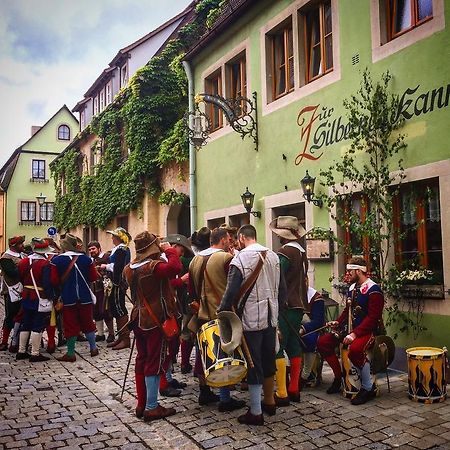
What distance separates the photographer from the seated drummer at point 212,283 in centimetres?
567

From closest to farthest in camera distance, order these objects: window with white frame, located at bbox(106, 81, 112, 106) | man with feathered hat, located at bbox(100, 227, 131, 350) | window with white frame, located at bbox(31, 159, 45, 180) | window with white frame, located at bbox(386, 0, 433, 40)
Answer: window with white frame, located at bbox(386, 0, 433, 40)
man with feathered hat, located at bbox(100, 227, 131, 350)
window with white frame, located at bbox(106, 81, 112, 106)
window with white frame, located at bbox(31, 159, 45, 180)

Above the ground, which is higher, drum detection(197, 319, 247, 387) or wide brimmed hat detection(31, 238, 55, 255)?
wide brimmed hat detection(31, 238, 55, 255)

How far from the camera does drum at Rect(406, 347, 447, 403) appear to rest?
18.5 ft

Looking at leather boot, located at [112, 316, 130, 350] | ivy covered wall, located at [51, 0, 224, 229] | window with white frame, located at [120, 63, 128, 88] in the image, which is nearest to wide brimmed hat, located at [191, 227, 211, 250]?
leather boot, located at [112, 316, 130, 350]

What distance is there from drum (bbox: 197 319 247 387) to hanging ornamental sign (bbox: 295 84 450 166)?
4.04 metres

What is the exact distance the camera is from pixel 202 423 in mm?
5250

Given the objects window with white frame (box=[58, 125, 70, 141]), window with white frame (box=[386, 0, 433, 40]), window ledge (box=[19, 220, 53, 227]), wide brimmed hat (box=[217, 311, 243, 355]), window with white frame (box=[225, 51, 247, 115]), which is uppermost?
window with white frame (box=[58, 125, 70, 141])

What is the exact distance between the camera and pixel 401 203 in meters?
7.52

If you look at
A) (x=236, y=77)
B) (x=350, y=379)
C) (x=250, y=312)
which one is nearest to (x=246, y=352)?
(x=250, y=312)

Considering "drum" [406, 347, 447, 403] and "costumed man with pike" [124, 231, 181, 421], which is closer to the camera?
"costumed man with pike" [124, 231, 181, 421]

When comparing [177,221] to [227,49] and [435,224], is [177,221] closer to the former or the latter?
[227,49]

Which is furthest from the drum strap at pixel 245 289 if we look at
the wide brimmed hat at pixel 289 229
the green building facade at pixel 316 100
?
the green building facade at pixel 316 100

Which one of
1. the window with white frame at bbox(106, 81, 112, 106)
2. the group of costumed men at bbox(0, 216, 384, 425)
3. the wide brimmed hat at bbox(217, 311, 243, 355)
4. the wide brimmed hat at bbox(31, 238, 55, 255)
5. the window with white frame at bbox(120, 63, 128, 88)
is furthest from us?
the window with white frame at bbox(106, 81, 112, 106)

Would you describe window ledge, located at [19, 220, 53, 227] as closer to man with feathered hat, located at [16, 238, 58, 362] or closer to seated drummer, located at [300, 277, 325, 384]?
man with feathered hat, located at [16, 238, 58, 362]
